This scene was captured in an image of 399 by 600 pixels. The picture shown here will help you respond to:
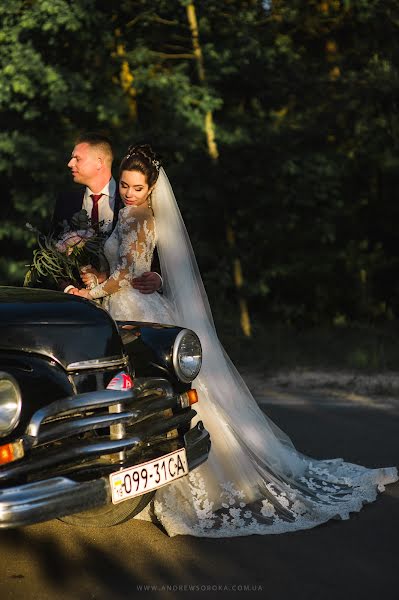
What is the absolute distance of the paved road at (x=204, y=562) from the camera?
13.5 feet

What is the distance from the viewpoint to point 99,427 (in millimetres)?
4207

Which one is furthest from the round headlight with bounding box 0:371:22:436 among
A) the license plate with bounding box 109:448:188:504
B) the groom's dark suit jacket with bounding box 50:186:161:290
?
the groom's dark suit jacket with bounding box 50:186:161:290

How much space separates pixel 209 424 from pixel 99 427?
136cm

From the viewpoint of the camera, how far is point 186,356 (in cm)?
495

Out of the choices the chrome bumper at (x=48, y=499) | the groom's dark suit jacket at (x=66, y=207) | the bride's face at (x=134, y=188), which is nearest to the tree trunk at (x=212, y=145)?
the groom's dark suit jacket at (x=66, y=207)

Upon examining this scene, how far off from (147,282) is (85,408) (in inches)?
57.9

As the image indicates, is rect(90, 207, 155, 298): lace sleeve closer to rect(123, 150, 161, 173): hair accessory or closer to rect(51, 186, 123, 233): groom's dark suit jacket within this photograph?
rect(123, 150, 161, 173): hair accessory

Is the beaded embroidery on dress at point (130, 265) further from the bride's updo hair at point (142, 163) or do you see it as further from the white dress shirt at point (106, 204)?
the white dress shirt at point (106, 204)

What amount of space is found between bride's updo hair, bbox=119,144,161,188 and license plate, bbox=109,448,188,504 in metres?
1.64

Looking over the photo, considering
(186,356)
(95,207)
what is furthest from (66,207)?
(186,356)

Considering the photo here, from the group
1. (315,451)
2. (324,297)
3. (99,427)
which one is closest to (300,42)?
(324,297)

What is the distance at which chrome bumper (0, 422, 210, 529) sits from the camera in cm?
388

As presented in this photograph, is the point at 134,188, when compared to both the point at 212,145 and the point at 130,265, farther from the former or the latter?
the point at 212,145

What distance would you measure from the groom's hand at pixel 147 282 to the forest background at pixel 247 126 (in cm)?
673
